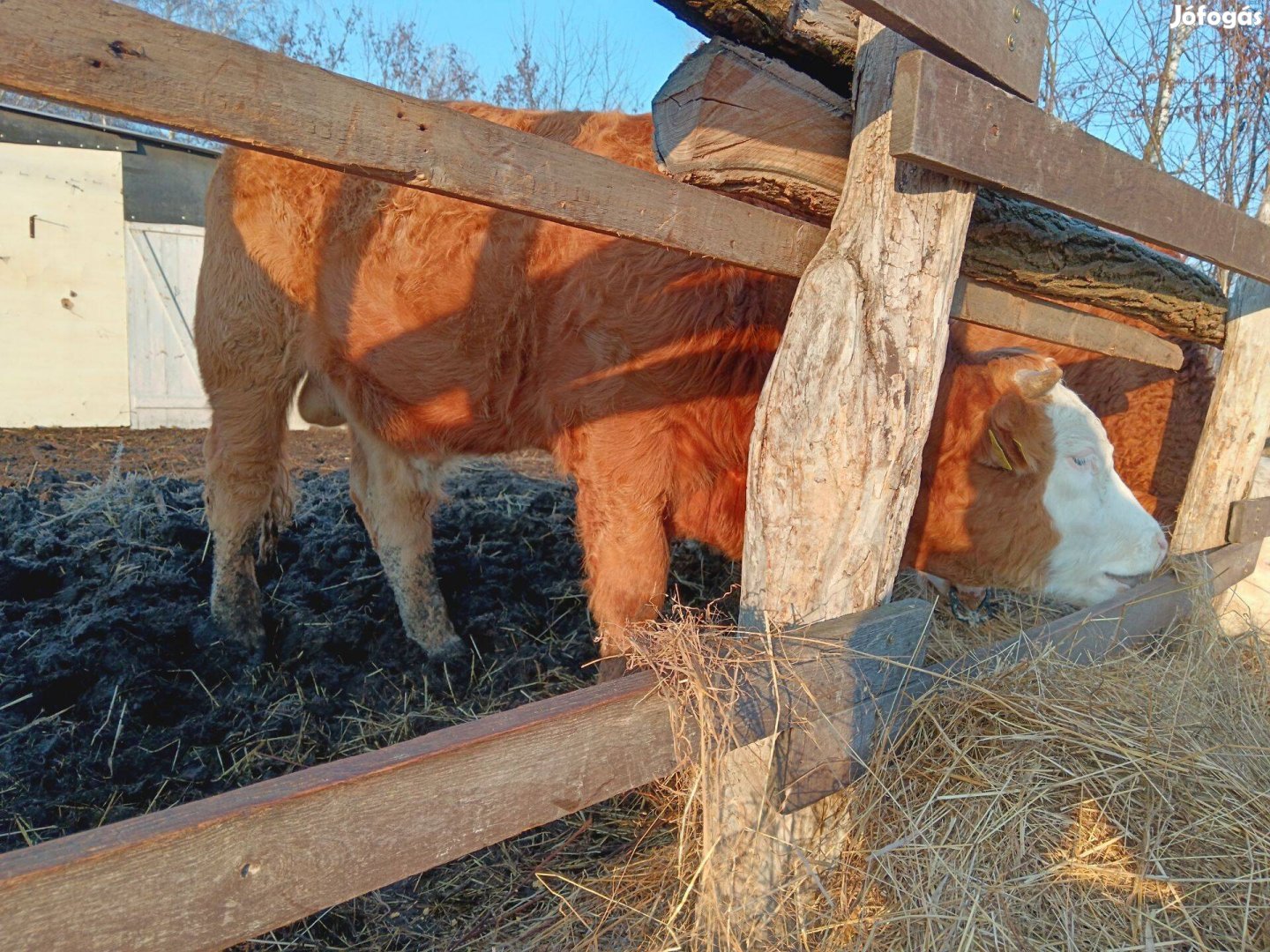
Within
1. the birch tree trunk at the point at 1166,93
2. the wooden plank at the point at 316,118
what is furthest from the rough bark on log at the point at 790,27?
the birch tree trunk at the point at 1166,93

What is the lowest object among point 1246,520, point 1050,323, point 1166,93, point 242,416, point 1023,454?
point 242,416

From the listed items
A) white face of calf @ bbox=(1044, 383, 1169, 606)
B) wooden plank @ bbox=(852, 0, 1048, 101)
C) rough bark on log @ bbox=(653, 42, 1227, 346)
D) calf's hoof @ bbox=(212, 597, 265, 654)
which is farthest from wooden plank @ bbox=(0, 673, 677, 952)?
calf's hoof @ bbox=(212, 597, 265, 654)

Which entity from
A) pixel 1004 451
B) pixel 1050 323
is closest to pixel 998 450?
pixel 1004 451

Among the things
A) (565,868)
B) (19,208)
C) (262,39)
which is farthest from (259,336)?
(262,39)

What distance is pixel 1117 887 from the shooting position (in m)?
1.91

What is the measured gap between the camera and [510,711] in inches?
57.5

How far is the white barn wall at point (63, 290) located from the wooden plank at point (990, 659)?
10.2 metres

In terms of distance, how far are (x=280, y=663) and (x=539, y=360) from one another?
2057mm

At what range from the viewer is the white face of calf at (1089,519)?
3271 mm

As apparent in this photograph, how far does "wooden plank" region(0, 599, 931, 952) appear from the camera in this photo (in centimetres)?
103

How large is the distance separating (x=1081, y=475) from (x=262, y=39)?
74.2 ft

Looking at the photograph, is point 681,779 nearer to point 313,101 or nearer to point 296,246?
point 313,101

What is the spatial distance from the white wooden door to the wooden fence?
387 inches

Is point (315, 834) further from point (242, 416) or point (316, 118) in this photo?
point (242, 416)
